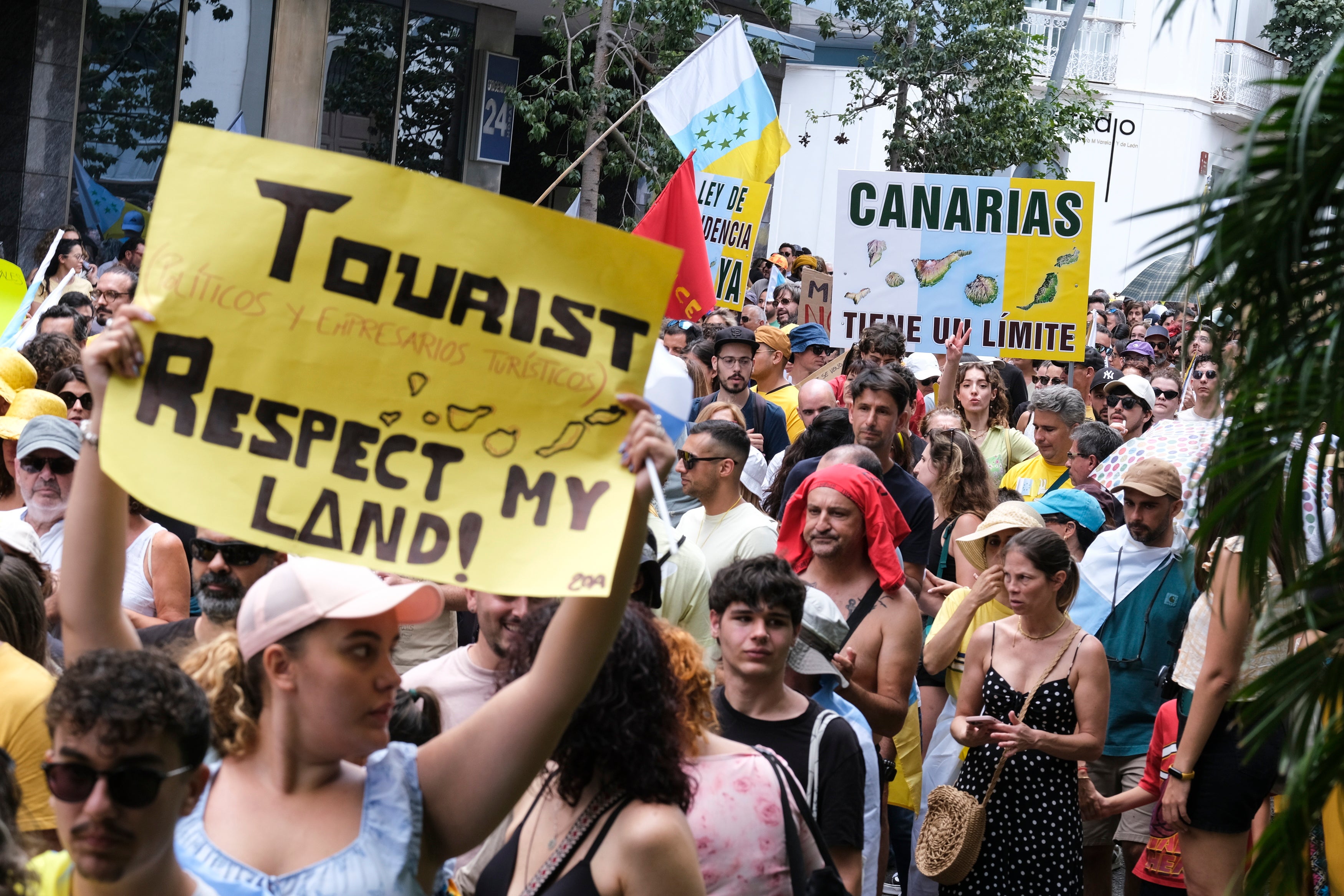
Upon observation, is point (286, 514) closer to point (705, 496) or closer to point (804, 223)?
point (705, 496)

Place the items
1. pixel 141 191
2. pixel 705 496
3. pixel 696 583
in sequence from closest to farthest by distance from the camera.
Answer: pixel 696 583, pixel 705 496, pixel 141 191

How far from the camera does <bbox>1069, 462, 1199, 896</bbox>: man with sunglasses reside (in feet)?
19.6

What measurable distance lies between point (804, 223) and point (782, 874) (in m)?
30.1

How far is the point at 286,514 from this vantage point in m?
2.48

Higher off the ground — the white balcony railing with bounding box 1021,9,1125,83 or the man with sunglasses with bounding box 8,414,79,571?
the white balcony railing with bounding box 1021,9,1125,83

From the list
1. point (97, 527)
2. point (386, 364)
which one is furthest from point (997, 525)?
point (97, 527)

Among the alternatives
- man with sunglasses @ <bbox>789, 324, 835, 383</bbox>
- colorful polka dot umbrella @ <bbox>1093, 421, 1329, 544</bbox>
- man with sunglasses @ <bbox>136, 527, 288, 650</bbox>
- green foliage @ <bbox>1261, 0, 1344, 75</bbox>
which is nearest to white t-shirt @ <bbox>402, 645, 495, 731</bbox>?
man with sunglasses @ <bbox>136, 527, 288, 650</bbox>

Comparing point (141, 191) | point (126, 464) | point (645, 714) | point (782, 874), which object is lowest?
point (782, 874)

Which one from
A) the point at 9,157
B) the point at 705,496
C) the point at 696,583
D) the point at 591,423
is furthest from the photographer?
the point at 9,157

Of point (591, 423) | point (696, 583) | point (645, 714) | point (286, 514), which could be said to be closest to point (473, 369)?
point (591, 423)

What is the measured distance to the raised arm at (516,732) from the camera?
8.02 ft

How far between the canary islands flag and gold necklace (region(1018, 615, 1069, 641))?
6234 mm

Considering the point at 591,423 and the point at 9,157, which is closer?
the point at 591,423

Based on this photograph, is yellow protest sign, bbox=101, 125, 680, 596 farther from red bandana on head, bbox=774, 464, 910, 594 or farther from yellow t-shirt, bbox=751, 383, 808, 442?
yellow t-shirt, bbox=751, 383, 808, 442
